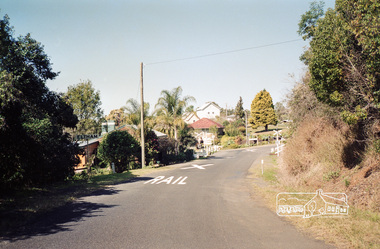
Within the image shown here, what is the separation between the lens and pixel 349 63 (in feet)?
29.0

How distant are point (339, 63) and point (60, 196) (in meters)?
12.3

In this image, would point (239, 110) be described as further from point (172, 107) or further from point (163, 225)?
point (163, 225)

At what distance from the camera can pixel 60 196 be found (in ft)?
36.2

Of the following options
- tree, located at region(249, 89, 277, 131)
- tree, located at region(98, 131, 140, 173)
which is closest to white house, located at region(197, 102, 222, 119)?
tree, located at region(249, 89, 277, 131)

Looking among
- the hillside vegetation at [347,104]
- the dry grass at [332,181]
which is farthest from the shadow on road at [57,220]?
the hillside vegetation at [347,104]

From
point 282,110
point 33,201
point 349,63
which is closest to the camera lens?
point 349,63

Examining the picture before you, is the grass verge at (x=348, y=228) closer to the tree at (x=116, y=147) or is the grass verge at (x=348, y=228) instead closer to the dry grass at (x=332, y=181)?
the dry grass at (x=332, y=181)

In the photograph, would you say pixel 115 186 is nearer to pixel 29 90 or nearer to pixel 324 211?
pixel 29 90

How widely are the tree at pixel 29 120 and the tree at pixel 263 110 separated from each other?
54.5 m

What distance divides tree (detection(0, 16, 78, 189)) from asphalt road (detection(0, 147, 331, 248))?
3.66m

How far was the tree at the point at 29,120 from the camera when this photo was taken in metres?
9.16

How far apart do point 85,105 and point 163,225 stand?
90.7ft

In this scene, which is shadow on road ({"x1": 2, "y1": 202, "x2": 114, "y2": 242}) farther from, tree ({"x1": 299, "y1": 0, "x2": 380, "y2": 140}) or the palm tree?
the palm tree

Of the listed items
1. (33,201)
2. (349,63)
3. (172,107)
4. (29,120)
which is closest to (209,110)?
(172,107)
